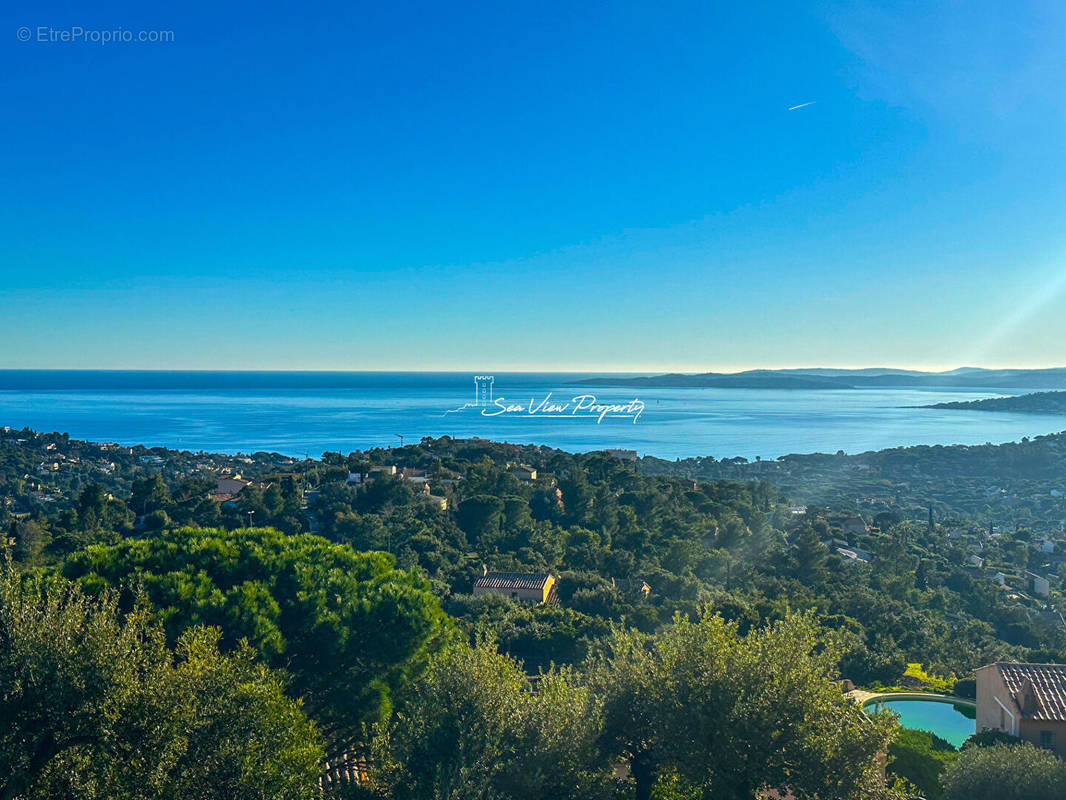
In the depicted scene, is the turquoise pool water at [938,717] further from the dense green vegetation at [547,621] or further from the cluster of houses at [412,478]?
the cluster of houses at [412,478]

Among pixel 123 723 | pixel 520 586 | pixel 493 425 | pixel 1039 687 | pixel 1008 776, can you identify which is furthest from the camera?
pixel 493 425

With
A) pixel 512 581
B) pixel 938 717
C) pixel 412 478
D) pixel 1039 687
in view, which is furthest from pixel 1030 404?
pixel 1039 687

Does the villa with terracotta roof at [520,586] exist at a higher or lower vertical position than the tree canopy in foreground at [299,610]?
lower

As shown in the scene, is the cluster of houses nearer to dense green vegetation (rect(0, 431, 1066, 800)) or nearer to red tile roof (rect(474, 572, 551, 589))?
dense green vegetation (rect(0, 431, 1066, 800))

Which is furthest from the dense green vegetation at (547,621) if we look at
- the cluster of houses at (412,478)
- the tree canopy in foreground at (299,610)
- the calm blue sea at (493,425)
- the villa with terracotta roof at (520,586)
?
the calm blue sea at (493,425)

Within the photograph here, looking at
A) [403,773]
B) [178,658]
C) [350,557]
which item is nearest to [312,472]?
[350,557]

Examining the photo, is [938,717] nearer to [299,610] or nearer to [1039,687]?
[1039,687]

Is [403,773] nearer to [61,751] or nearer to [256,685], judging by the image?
[256,685]
